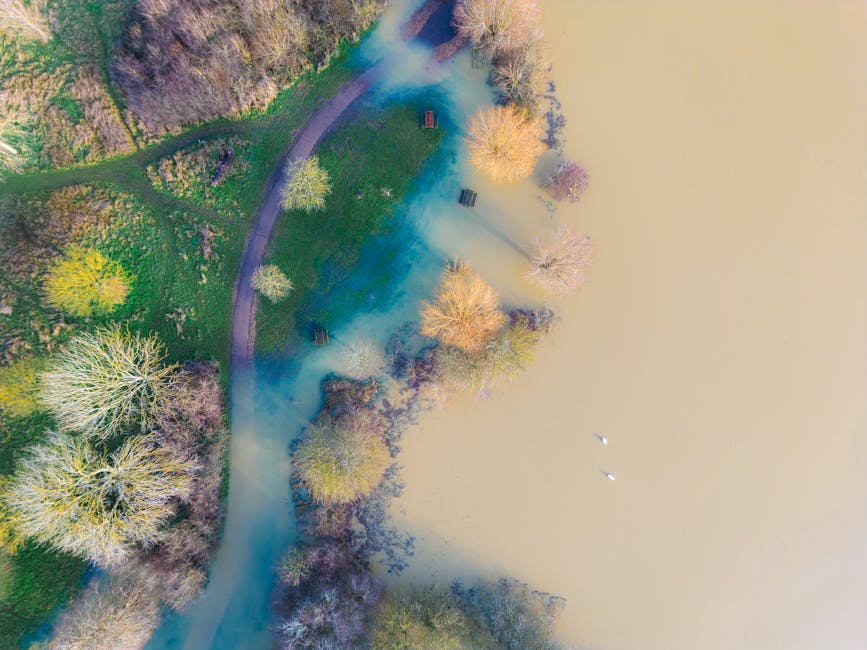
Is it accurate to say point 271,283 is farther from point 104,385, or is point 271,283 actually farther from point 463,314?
point 463,314

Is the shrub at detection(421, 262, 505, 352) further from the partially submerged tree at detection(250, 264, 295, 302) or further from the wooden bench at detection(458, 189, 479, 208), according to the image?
the partially submerged tree at detection(250, 264, 295, 302)

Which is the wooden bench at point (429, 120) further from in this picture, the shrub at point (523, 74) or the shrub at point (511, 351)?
the shrub at point (511, 351)

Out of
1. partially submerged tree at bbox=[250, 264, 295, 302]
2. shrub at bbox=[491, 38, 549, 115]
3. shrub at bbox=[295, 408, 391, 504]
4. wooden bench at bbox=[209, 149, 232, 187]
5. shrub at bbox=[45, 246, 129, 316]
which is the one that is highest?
shrub at bbox=[491, 38, 549, 115]

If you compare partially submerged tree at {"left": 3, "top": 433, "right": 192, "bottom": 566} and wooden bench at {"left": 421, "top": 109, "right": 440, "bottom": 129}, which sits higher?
wooden bench at {"left": 421, "top": 109, "right": 440, "bottom": 129}

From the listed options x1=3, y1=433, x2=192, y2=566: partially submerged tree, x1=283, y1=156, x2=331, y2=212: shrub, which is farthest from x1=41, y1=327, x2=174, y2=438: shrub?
x1=283, y1=156, x2=331, y2=212: shrub

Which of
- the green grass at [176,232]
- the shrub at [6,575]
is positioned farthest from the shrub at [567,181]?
the shrub at [6,575]

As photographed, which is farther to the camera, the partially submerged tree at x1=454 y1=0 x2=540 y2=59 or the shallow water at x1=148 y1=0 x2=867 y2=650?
the shallow water at x1=148 y1=0 x2=867 y2=650

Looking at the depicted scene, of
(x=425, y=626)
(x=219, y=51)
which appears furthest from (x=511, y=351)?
(x=219, y=51)
